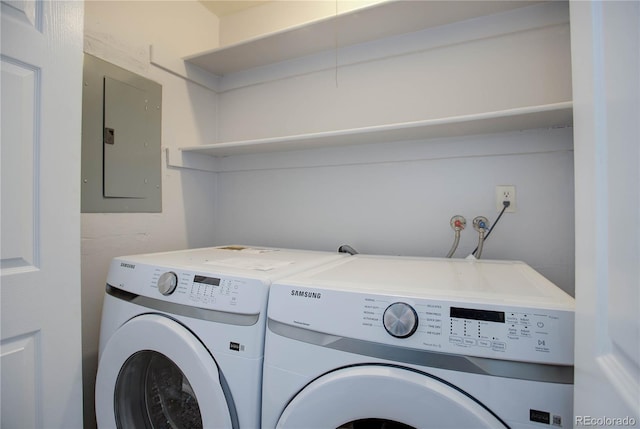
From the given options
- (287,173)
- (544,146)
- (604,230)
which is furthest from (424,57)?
(604,230)

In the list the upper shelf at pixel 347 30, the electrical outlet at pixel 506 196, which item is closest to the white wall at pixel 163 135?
the upper shelf at pixel 347 30

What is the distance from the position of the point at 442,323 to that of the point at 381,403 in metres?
0.21

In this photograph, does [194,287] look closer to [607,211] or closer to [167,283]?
[167,283]

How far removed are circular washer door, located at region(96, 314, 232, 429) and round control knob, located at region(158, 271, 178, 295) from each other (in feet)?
0.27

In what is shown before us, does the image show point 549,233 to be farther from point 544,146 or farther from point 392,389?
point 392,389

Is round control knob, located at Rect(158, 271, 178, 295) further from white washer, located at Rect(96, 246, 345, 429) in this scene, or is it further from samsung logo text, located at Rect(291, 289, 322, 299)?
samsung logo text, located at Rect(291, 289, 322, 299)

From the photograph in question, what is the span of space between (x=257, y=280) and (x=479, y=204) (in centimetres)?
99

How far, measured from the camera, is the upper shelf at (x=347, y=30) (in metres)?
1.24

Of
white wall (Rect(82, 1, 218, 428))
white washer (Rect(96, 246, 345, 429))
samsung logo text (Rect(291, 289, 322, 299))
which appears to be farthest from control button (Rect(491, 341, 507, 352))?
white wall (Rect(82, 1, 218, 428))

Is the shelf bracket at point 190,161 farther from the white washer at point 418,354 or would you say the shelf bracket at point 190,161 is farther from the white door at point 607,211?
the white door at point 607,211

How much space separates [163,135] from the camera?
162 cm

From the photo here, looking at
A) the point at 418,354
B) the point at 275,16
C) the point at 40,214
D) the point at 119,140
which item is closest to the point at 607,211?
the point at 418,354

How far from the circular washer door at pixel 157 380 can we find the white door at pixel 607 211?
0.78 meters

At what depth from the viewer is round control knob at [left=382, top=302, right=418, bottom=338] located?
0.65m
